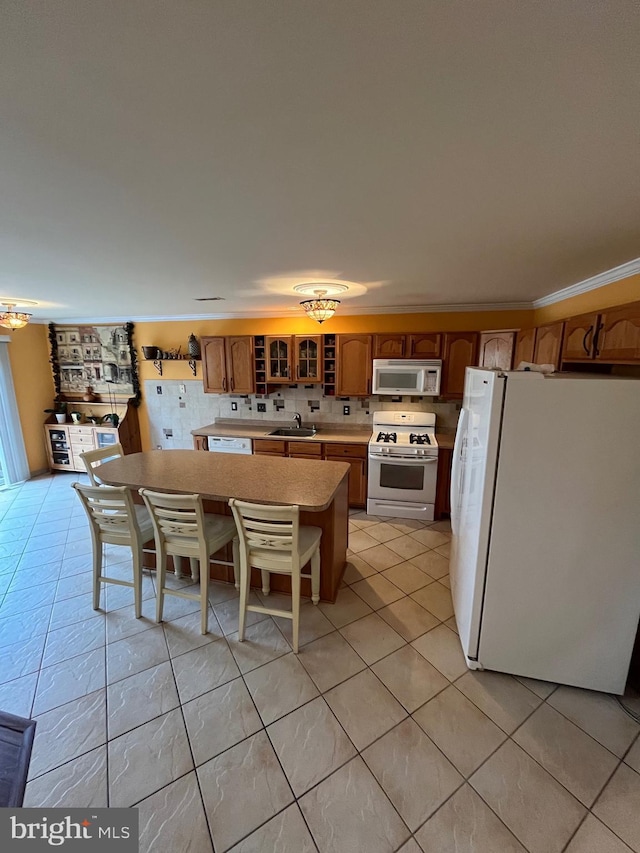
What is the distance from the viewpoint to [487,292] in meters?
3.21

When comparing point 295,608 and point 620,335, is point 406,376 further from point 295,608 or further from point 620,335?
point 295,608

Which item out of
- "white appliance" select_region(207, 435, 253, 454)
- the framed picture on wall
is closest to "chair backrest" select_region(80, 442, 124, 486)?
"white appliance" select_region(207, 435, 253, 454)

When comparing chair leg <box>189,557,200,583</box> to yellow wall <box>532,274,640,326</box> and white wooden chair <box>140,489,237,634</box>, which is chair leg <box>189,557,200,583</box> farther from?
yellow wall <box>532,274,640,326</box>

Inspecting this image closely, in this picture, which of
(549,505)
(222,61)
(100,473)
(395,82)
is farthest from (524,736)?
(100,473)

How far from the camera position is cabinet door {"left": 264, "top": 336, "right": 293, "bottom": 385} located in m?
4.29

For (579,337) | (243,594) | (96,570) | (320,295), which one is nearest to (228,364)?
(320,295)

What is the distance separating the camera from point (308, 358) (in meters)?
4.25

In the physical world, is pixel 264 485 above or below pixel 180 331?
below

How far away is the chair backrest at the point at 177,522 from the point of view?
6.74 feet

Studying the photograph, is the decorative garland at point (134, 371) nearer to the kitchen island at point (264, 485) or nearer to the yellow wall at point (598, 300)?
the kitchen island at point (264, 485)

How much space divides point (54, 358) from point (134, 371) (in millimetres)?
1397

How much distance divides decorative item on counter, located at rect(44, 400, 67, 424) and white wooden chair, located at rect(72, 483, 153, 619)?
12.1ft

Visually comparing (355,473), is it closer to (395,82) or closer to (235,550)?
(235,550)

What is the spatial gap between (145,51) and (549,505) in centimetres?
220
